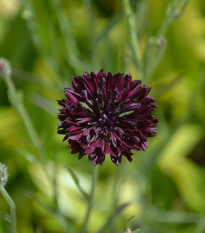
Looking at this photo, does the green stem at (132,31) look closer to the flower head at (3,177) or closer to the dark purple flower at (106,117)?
the dark purple flower at (106,117)

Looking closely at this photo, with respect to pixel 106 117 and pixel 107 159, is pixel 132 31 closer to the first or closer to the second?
pixel 106 117

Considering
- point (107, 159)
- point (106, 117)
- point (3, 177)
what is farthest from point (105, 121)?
point (107, 159)

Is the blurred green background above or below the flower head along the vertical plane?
above

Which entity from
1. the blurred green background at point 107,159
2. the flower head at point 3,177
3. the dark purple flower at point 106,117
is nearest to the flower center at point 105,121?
the dark purple flower at point 106,117

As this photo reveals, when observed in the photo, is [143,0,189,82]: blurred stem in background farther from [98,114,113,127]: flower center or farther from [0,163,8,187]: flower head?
[0,163,8,187]: flower head

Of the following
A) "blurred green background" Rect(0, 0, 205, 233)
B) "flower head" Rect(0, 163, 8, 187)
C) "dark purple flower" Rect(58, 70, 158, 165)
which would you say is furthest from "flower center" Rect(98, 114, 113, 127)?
"blurred green background" Rect(0, 0, 205, 233)
